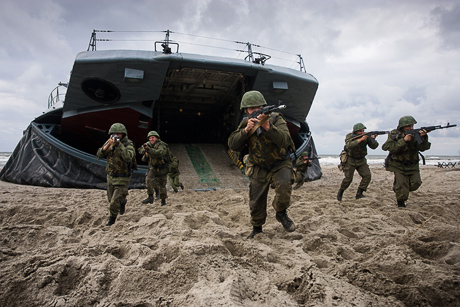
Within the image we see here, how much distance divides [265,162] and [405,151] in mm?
3004

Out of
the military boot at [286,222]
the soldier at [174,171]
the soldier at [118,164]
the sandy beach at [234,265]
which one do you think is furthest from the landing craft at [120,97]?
the military boot at [286,222]

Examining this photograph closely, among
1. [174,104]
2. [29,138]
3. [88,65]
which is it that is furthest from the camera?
[174,104]

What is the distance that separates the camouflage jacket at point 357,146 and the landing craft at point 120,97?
3411 mm

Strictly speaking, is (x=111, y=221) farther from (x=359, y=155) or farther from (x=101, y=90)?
(x=101, y=90)

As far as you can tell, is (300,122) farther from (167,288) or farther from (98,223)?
(167,288)

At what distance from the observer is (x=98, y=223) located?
3.74 m

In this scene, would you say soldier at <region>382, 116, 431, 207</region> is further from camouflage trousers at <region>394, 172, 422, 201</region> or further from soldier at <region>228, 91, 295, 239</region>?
soldier at <region>228, 91, 295, 239</region>

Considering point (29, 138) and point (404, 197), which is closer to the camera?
point (404, 197)

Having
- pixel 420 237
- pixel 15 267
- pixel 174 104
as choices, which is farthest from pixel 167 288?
pixel 174 104

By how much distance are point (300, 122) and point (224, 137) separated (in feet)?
10.4

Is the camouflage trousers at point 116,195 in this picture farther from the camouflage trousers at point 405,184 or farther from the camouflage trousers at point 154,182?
the camouflage trousers at point 405,184

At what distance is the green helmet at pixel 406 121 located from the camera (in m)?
4.73

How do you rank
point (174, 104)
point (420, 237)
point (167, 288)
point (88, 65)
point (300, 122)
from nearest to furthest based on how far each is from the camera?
point (167, 288)
point (420, 237)
point (88, 65)
point (300, 122)
point (174, 104)

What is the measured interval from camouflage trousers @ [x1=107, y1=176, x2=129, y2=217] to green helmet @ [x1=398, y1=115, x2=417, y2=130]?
4684 mm
